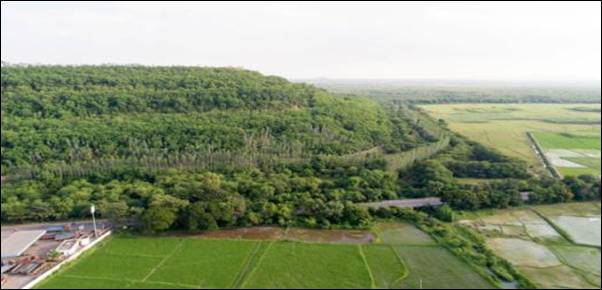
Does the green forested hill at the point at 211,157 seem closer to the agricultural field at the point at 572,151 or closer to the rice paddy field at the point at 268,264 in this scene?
the agricultural field at the point at 572,151

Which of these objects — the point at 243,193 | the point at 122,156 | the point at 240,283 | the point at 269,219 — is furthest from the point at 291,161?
the point at 240,283

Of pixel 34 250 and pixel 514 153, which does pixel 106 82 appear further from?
pixel 514 153

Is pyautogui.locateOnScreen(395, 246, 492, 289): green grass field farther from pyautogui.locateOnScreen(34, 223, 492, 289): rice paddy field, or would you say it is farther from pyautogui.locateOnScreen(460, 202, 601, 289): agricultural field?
pyautogui.locateOnScreen(460, 202, 601, 289): agricultural field

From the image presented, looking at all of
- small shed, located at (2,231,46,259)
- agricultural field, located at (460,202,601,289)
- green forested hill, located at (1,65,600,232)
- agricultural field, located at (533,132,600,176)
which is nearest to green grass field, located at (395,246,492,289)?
agricultural field, located at (460,202,601,289)

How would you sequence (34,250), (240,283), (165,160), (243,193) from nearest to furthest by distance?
(240,283) < (34,250) < (243,193) < (165,160)

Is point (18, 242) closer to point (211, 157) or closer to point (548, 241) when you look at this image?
point (211, 157)

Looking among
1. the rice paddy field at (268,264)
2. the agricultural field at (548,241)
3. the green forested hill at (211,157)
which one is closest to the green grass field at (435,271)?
the rice paddy field at (268,264)

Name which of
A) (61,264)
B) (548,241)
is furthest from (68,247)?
(548,241)
